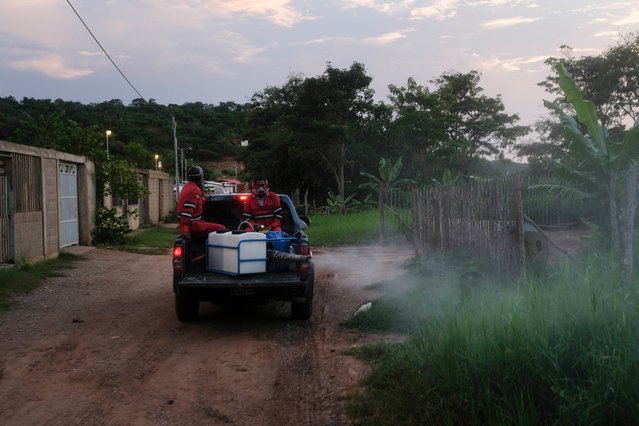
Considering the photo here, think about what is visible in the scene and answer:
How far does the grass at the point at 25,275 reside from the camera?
9.84 meters

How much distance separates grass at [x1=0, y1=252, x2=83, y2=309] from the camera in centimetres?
984

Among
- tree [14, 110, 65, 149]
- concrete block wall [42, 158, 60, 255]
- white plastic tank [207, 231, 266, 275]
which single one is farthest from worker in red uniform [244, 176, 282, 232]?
tree [14, 110, 65, 149]

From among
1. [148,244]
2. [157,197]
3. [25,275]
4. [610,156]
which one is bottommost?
[148,244]

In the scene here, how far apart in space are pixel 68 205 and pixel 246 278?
11.5 meters

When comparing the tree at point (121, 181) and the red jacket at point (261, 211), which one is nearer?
the red jacket at point (261, 211)

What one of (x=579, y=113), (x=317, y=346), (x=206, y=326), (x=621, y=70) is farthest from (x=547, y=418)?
(x=621, y=70)

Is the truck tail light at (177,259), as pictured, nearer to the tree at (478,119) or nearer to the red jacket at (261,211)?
the red jacket at (261,211)

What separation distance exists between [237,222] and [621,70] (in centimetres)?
2591

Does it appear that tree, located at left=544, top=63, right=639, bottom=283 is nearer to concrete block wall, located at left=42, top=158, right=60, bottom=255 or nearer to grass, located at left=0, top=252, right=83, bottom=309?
grass, located at left=0, top=252, right=83, bottom=309

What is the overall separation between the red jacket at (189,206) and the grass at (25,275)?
339 centimetres

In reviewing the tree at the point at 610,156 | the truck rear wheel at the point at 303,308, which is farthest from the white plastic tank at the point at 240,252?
the tree at the point at 610,156

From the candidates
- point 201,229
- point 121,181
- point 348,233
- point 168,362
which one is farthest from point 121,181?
point 168,362

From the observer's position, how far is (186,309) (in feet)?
25.3

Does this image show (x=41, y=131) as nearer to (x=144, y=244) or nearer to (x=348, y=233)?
(x=144, y=244)
